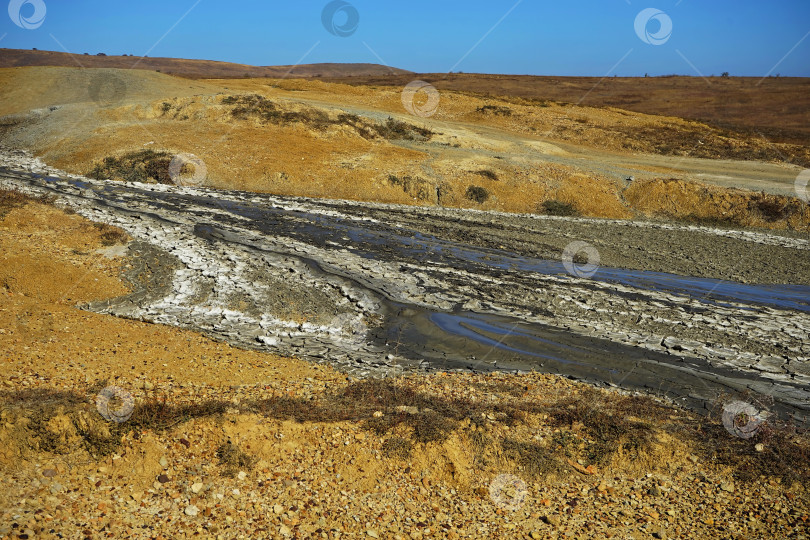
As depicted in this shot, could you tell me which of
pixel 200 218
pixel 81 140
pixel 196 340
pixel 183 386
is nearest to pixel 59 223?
pixel 200 218

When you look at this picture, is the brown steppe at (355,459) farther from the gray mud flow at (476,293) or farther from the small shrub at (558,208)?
Answer: the small shrub at (558,208)

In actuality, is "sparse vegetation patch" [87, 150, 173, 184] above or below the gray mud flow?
above

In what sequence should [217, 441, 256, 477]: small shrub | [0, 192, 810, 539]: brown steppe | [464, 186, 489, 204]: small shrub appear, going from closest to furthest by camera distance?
[0, 192, 810, 539]: brown steppe < [217, 441, 256, 477]: small shrub < [464, 186, 489, 204]: small shrub

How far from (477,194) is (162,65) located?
309 ft

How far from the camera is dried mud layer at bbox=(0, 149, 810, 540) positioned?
235 inches

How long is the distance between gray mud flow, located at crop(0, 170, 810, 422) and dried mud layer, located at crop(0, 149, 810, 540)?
0.09m

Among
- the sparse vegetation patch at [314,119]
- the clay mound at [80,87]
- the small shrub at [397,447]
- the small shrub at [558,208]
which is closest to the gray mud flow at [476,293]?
the small shrub at [558,208]

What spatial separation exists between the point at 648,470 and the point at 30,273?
12867mm

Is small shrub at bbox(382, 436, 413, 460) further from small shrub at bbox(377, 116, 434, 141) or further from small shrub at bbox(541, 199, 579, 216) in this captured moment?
small shrub at bbox(377, 116, 434, 141)

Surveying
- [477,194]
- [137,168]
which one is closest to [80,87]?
[137,168]

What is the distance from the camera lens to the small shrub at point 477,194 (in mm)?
26531

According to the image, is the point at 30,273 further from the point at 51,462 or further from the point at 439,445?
the point at 439,445

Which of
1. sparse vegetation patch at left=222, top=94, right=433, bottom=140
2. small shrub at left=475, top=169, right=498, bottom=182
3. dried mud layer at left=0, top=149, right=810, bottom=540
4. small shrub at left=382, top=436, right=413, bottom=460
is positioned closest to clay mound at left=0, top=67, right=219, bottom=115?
sparse vegetation patch at left=222, top=94, right=433, bottom=140

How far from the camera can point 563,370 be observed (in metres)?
10.5
